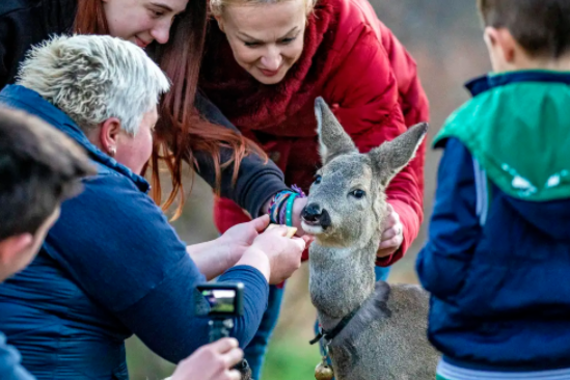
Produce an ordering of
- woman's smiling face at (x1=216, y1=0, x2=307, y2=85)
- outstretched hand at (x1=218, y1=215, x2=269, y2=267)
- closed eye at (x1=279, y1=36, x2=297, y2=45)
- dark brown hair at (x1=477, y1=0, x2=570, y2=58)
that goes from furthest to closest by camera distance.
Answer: closed eye at (x1=279, y1=36, x2=297, y2=45) < woman's smiling face at (x1=216, y1=0, x2=307, y2=85) < outstretched hand at (x1=218, y1=215, x2=269, y2=267) < dark brown hair at (x1=477, y1=0, x2=570, y2=58)

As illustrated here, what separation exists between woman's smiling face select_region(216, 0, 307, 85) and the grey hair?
2.77ft

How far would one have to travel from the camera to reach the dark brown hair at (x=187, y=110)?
3.88m

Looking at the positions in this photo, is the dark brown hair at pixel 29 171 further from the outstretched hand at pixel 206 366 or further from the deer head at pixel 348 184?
the deer head at pixel 348 184

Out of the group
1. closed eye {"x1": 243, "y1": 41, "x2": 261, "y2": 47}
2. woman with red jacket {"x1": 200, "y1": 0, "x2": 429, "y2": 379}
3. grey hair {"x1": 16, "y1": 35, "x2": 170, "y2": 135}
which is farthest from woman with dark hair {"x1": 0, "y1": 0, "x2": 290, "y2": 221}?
grey hair {"x1": 16, "y1": 35, "x2": 170, "y2": 135}

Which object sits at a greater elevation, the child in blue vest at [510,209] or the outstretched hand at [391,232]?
the child in blue vest at [510,209]

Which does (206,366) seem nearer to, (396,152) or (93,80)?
(93,80)

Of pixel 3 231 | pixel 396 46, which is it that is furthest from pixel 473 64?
pixel 3 231

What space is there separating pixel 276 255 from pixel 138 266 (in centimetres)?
61

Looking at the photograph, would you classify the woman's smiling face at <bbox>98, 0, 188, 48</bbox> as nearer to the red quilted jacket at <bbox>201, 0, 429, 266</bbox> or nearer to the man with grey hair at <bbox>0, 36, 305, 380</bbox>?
the red quilted jacket at <bbox>201, 0, 429, 266</bbox>

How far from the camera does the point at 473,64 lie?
9258 millimetres

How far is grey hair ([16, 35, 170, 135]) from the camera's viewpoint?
279 centimetres

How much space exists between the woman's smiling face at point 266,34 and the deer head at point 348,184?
24 centimetres

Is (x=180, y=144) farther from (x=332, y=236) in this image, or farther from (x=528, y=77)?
(x=528, y=77)

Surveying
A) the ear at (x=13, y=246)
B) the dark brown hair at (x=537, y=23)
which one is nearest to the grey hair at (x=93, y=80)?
the ear at (x=13, y=246)
